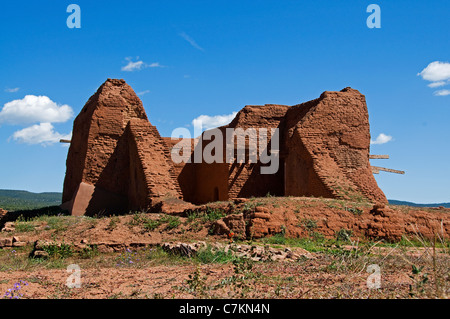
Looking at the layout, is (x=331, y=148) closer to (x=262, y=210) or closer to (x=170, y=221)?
(x=262, y=210)

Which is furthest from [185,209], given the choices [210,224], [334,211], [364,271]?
[364,271]

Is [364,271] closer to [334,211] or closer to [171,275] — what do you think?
[171,275]

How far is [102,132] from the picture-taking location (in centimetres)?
1504

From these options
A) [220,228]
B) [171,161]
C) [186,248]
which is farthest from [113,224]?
[171,161]

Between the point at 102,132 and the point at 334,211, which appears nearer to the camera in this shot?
the point at 334,211

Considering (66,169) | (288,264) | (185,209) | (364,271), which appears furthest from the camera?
(66,169)

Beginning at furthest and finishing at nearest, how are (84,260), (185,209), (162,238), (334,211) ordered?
1. (185,209)
2. (334,211)
3. (162,238)
4. (84,260)

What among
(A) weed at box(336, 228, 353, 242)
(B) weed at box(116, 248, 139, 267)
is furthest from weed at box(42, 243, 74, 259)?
(A) weed at box(336, 228, 353, 242)

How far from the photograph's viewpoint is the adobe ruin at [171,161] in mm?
14023

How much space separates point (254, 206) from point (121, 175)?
673cm

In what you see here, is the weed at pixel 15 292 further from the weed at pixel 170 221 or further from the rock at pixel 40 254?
the weed at pixel 170 221

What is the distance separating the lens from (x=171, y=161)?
14664mm

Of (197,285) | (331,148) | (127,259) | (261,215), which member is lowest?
(127,259)
